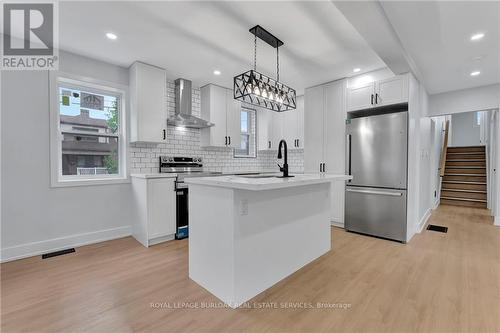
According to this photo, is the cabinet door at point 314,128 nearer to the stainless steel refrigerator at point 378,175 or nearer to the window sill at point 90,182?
the stainless steel refrigerator at point 378,175

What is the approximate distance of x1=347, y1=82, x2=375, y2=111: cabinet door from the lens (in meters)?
3.76

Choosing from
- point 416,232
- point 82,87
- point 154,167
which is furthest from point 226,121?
point 416,232

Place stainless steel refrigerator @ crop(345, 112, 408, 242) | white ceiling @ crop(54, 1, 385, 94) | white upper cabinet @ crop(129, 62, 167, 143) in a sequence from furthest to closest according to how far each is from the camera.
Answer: white upper cabinet @ crop(129, 62, 167, 143), stainless steel refrigerator @ crop(345, 112, 408, 242), white ceiling @ crop(54, 1, 385, 94)

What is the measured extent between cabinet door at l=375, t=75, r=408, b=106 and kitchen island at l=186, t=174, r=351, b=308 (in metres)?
1.83

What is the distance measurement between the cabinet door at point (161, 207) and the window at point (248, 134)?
2.43 m

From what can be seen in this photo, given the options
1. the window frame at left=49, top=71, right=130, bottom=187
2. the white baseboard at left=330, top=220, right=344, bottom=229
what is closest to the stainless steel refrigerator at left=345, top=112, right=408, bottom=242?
the white baseboard at left=330, top=220, right=344, bottom=229

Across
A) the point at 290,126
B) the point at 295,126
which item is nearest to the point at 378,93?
the point at 295,126

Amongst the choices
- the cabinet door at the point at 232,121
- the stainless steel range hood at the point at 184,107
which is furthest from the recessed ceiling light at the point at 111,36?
the cabinet door at the point at 232,121

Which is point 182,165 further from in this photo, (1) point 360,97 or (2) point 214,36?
(1) point 360,97

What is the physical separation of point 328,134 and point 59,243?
451cm

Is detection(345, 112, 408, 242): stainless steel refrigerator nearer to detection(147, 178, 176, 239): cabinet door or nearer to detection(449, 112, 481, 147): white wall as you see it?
detection(147, 178, 176, 239): cabinet door

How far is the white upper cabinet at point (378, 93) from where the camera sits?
3439 mm

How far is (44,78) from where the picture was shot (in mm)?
3018

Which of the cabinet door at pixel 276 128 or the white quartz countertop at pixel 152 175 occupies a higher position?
the cabinet door at pixel 276 128
